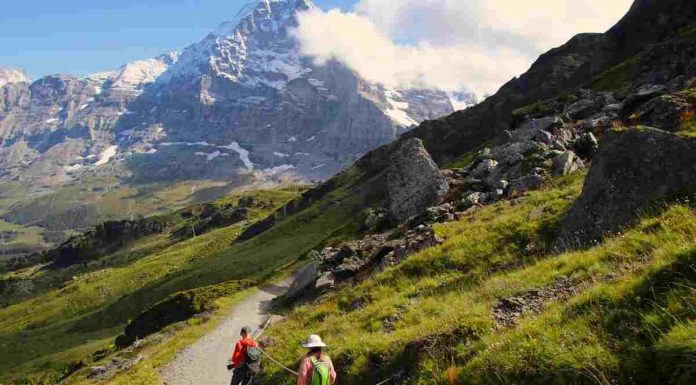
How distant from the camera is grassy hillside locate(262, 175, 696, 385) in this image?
8422 millimetres

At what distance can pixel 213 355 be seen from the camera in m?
34.2

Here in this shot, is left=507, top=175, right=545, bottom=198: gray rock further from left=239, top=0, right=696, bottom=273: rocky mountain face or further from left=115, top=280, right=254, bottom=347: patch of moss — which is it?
left=115, top=280, right=254, bottom=347: patch of moss

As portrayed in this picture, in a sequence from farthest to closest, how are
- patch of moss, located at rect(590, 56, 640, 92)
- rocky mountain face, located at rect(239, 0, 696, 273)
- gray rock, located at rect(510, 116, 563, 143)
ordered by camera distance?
1. patch of moss, located at rect(590, 56, 640, 92)
2. gray rock, located at rect(510, 116, 563, 143)
3. rocky mountain face, located at rect(239, 0, 696, 273)

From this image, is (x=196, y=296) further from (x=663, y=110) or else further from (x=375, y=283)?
(x=663, y=110)

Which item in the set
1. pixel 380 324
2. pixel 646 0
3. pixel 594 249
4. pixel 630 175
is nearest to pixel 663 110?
pixel 630 175

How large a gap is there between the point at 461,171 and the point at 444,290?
102ft

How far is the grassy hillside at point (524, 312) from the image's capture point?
27.6 ft

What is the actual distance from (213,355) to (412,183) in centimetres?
2346

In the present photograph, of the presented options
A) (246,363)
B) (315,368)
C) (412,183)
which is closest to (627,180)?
(315,368)

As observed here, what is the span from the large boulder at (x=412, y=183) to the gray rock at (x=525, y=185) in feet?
32.5

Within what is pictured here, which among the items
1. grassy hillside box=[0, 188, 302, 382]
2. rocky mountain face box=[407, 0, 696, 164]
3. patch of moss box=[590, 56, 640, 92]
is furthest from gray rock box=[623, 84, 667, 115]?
grassy hillside box=[0, 188, 302, 382]

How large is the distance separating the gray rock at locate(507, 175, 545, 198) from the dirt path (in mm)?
20963

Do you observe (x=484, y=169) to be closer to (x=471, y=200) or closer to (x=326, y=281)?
(x=471, y=200)

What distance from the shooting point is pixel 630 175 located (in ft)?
64.7
